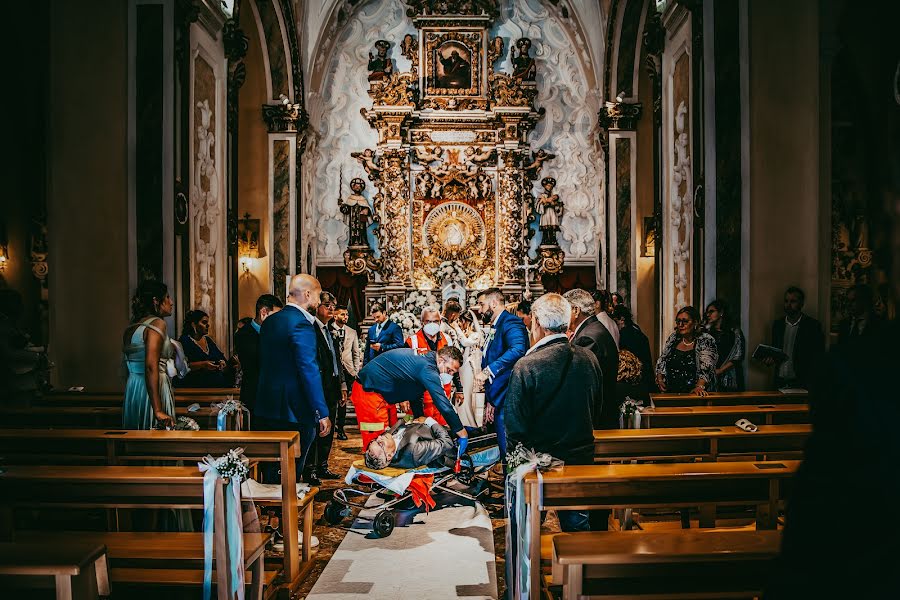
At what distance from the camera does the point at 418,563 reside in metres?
4.82

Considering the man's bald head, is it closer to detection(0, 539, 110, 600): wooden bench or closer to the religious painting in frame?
detection(0, 539, 110, 600): wooden bench

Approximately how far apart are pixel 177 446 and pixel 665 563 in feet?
9.97

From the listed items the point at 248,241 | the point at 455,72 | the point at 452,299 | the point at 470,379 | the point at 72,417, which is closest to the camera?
the point at 72,417

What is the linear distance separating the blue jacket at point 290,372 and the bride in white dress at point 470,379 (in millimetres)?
3892

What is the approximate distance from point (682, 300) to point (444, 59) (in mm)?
8530

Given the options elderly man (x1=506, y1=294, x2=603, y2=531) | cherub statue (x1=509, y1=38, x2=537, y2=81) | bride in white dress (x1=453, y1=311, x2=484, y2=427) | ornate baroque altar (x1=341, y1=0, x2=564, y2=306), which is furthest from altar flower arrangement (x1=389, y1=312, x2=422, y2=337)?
elderly man (x1=506, y1=294, x2=603, y2=531)

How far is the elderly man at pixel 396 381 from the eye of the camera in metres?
6.21

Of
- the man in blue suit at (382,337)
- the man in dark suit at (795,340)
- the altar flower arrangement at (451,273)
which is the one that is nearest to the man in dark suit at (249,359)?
the man in blue suit at (382,337)

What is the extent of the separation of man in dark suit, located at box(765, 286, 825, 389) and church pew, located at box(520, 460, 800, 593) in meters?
4.06

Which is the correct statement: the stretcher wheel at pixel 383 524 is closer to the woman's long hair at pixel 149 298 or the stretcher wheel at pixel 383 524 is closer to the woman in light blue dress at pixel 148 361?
the woman in light blue dress at pixel 148 361

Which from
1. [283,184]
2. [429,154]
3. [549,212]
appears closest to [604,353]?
[283,184]

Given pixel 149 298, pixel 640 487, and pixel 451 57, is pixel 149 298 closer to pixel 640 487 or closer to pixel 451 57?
pixel 640 487

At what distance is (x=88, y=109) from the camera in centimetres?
787

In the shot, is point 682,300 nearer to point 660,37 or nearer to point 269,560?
point 660,37
